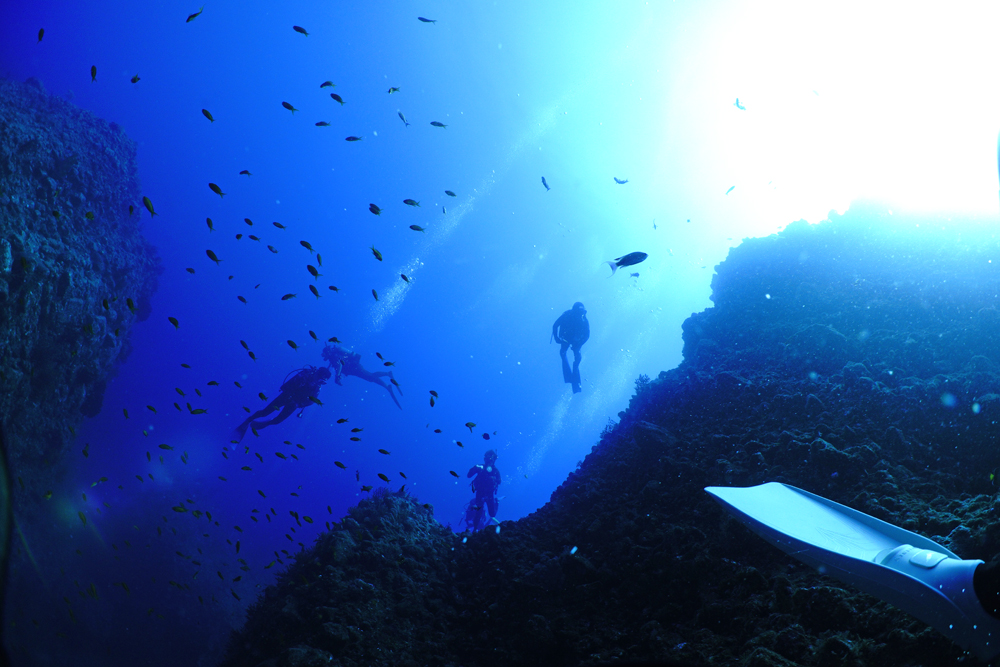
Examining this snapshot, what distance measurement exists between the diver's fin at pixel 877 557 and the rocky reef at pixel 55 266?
1290 cm

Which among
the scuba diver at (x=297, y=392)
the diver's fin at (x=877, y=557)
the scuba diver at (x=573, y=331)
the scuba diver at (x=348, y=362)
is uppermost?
the scuba diver at (x=348, y=362)

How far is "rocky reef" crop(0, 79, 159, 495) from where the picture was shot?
1285 centimetres

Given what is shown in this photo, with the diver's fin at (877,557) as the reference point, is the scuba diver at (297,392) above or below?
above

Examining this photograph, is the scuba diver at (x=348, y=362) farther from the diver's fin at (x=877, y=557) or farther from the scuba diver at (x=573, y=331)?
the diver's fin at (x=877, y=557)

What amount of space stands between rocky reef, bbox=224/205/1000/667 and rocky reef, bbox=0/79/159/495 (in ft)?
29.9

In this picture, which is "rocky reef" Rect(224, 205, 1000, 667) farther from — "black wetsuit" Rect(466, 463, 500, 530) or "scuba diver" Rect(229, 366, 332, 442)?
"scuba diver" Rect(229, 366, 332, 442)

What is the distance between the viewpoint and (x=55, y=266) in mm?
13680

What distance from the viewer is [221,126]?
90.6m

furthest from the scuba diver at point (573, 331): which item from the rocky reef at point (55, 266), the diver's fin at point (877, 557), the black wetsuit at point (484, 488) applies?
the rocky reef at point (55, 266)

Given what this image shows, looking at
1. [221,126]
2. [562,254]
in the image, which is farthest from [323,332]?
[562,254]

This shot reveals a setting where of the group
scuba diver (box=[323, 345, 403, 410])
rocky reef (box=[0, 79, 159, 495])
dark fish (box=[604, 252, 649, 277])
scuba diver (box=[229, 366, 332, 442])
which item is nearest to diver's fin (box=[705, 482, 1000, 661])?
dark fish (box=[604, 252, 649, 277])

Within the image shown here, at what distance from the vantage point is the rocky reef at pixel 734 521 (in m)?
3.42

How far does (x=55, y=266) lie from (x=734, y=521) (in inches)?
832

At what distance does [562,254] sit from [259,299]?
80682 millimetres
